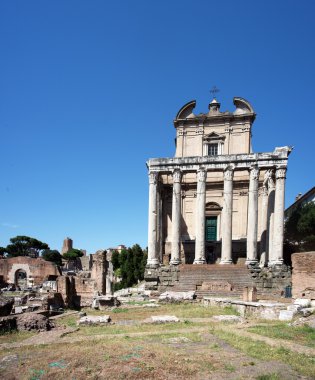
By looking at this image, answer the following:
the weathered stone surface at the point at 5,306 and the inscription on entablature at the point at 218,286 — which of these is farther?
the inscription on entablature at the point at 218,286

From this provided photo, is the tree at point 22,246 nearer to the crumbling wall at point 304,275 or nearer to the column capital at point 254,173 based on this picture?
the column capital at point 254,173

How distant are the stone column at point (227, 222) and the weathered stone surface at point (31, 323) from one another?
56.4 feet

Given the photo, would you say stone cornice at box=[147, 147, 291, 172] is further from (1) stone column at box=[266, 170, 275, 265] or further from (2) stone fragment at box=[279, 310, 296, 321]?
(2) stone fragment at box=[279, 310, 296, 321]

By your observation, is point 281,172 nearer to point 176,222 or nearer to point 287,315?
point 176,222

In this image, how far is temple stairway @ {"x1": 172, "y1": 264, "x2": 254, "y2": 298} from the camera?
846 inches

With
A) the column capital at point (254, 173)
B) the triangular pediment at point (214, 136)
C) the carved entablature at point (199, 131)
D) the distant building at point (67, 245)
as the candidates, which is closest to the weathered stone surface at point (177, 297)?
the column capital at point (254, 173)

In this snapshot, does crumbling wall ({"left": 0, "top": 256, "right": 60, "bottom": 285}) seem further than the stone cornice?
Yes

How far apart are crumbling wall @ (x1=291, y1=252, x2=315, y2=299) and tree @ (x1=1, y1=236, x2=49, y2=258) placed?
74453 mm

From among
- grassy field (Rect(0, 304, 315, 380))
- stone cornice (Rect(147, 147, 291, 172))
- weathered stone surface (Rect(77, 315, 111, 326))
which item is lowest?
weathered stone surface (Rect(77, 315, 111, 326))

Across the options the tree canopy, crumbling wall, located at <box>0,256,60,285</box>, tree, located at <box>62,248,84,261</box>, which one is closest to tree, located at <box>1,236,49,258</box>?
tree, located at <box>62,248,84,261</box>

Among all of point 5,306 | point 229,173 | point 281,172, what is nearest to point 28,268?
point 229,173

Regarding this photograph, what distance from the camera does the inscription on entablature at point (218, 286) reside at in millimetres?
21125

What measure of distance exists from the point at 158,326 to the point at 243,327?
2.79 metres

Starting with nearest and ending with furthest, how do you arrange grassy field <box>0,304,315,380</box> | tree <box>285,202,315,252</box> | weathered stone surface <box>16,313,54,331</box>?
1. grassy field <box>0,304,315,380</box>
2. weathered stone surface <box>16,313,54,331</box>
3. tree <box>285,202,315,252</box>
